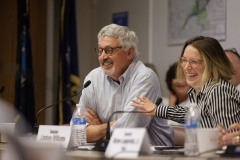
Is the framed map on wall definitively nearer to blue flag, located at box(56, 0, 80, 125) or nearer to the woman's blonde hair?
blue flag, located at box(56, 0, 80, 125)

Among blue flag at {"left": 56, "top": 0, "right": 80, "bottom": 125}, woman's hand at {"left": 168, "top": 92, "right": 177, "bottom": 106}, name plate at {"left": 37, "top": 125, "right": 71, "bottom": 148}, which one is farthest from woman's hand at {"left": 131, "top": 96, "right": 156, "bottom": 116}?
blue flag at {"left": 56, "top": 0, "right": 80, "bottom": 125}

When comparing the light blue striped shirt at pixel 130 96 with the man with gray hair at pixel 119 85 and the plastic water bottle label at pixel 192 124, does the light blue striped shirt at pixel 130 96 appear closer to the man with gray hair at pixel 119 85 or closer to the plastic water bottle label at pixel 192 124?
the man with gray hair at pixel 119 85

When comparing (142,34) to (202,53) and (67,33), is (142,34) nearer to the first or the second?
(67,33)

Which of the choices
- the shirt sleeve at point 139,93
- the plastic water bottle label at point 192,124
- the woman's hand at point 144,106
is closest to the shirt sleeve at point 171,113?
the woman's hand at point 144,106

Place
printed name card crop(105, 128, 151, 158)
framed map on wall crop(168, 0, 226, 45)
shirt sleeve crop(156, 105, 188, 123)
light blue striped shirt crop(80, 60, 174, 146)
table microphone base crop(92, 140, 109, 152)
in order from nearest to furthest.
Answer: printed name card crop(105, 128, 151, 158) → table microphone base crop(92, 140, 109, 152) → shirt sleeve crop(156, 105, 188, 123) → light blue striped shirt crop(80, 60, 174, 146) → framed map on wall crop(168, 0, 226, 45)

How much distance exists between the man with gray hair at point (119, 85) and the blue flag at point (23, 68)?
1915 millimetres

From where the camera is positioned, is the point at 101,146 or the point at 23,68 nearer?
the point at 101,146

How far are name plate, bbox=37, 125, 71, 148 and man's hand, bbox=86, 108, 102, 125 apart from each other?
72 cm

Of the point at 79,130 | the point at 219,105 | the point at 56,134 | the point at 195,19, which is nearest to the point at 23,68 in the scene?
the point at 195,19

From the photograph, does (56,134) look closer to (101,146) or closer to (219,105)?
(101,146)

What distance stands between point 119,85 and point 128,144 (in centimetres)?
142

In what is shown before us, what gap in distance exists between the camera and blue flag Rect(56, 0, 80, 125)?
5738 millimetres

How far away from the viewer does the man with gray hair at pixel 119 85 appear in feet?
11.1

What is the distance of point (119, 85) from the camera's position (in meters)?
3.51
